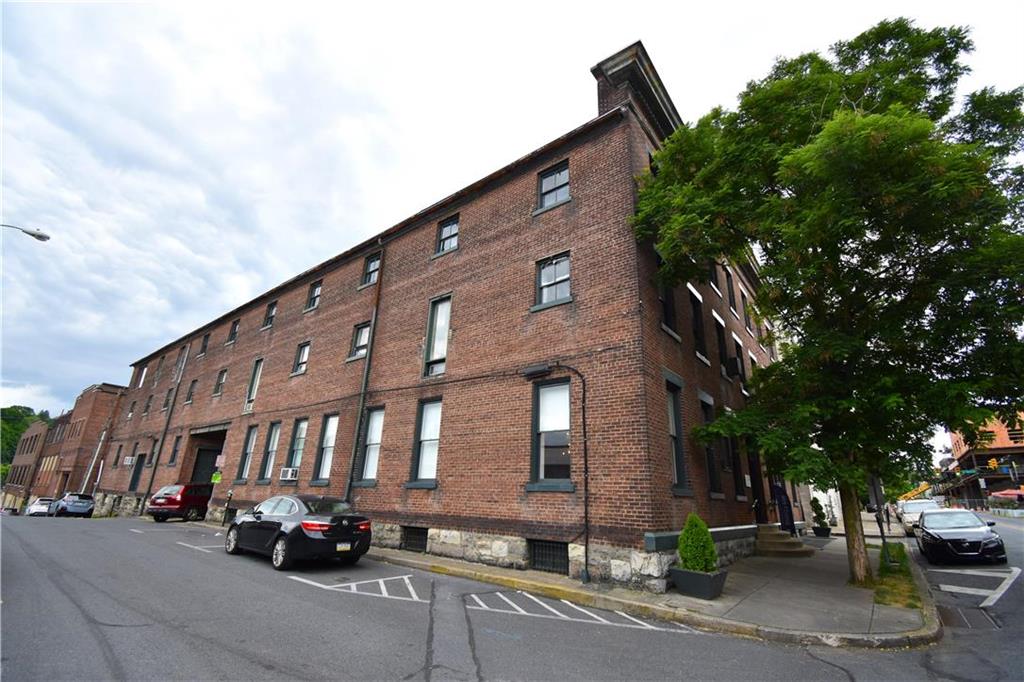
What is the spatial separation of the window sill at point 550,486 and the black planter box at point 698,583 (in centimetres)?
244

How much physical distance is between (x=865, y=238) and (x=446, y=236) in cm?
1138

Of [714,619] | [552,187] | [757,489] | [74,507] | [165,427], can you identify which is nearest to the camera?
[714,619]

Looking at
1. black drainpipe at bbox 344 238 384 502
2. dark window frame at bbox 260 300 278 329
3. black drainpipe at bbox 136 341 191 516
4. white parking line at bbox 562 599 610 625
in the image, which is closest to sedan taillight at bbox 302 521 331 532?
black drainpipe at bbox 344 238 384 502

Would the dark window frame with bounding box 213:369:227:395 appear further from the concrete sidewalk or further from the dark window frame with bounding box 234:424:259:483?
the concrete sidewalk

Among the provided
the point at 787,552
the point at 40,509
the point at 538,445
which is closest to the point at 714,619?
the point at 538,445

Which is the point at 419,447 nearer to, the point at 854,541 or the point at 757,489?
the point at 854,541

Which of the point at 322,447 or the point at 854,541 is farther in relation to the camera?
the point at 322,447

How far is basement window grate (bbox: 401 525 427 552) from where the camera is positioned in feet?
39.6

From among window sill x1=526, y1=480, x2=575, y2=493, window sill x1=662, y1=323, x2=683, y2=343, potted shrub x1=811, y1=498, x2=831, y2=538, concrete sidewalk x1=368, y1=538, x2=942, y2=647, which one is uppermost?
window sill x1=662, y1=323, x2=683, y2=343

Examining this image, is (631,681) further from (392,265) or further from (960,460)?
(960,460)

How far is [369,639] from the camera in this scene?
565 cm

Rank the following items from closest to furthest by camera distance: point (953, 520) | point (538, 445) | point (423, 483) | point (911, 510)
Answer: point (538, 445) → point (423, 483) → point (953, 520) → point (911, 510)

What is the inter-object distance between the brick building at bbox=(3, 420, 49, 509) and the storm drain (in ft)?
252

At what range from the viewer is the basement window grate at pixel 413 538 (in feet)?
39.6
